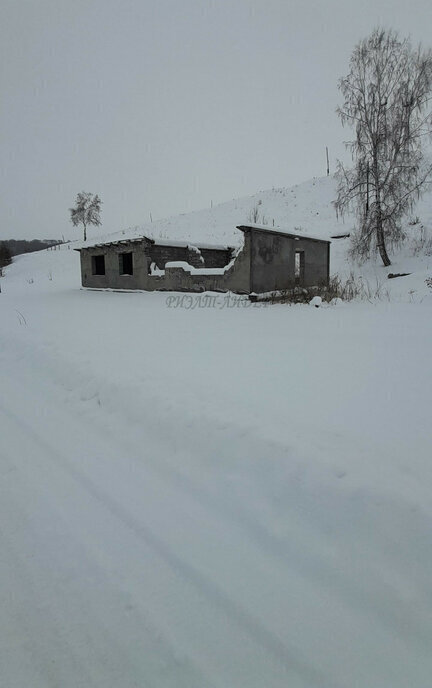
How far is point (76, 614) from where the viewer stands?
176 centimetres

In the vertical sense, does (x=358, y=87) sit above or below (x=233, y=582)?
above

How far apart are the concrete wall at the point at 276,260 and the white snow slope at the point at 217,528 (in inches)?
355

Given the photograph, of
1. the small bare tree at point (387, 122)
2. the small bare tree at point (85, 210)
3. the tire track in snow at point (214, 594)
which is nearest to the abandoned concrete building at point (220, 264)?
the small bare tree at point (387, 122)

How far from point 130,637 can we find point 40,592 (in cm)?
58

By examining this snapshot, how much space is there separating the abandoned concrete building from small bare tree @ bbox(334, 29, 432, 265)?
416 cm

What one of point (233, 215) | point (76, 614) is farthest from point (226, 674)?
point (233, 215)

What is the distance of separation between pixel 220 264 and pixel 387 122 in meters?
11.3

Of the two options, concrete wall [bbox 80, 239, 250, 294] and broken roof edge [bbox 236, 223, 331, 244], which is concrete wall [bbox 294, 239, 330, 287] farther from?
concrete wall [bbox 80, 239, 250, 294]

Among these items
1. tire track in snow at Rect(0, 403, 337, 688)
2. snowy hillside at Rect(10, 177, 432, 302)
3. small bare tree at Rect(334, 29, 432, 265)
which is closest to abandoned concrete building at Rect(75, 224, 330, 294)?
snowy hillside at Rect(10, 177, 432, 302)

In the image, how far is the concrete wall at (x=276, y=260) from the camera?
43.4 feet

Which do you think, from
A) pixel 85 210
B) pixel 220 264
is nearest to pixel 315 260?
pixel 220 264

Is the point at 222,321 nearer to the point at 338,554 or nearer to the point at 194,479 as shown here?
the point at 194,479

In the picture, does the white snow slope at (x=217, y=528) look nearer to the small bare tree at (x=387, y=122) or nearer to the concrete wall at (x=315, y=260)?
the concrete wall at (x=315, y=260)

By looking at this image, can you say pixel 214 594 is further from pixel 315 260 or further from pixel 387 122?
pixel 387 122
